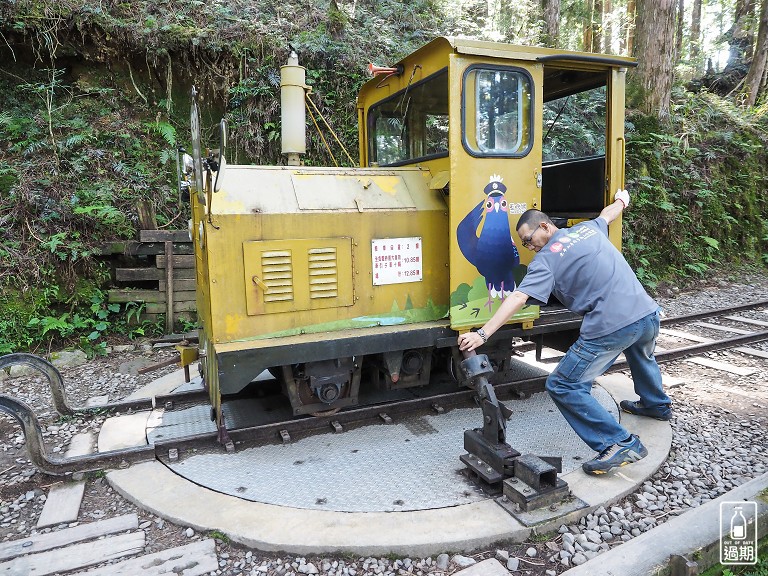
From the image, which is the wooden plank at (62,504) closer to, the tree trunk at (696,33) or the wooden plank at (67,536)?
the wooden plank at (67,536)

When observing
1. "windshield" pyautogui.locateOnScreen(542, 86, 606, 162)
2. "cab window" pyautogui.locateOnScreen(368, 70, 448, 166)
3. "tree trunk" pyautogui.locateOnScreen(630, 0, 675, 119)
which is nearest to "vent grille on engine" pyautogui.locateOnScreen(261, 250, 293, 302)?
"cab window" pyautogui.locateOnScreen(368, 70, 448, 166)

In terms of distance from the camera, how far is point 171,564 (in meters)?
2.67

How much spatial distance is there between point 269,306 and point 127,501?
1.49 m

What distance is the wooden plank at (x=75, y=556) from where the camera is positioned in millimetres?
2658

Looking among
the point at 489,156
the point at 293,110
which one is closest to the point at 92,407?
the point at 293,110

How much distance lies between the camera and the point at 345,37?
10289 millimetres

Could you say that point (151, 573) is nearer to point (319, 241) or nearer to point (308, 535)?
point (308, 535)

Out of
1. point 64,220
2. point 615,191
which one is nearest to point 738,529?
point 615,191

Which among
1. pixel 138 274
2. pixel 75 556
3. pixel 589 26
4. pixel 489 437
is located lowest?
pixel 75 556

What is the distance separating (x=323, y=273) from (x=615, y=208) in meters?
2.35

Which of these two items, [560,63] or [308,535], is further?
[560,63]

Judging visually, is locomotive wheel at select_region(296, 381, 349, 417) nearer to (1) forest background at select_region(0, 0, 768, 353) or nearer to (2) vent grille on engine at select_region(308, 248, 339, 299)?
(2) vent grille on engine at select_region(308, 248, 339, 299)

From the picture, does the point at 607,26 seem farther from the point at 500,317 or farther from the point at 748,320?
the point at 500,317

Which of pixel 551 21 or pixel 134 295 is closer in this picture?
pixel 134 295
